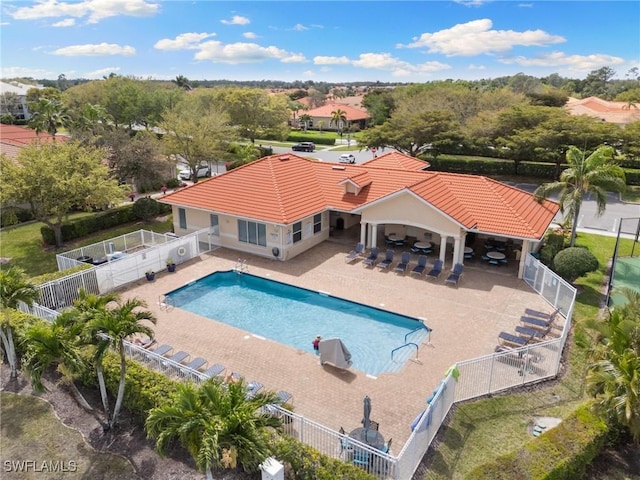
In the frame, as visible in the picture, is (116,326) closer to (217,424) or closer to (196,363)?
(217,424)

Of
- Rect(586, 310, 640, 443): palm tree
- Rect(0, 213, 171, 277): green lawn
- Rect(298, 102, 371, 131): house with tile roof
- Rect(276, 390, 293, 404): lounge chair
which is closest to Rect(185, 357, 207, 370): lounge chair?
Rect(276, 390, 293, 404): lounge chair

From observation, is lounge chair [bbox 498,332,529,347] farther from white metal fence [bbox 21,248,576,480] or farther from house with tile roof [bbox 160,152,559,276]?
house with tile roof [bbox 160,152,559,276]

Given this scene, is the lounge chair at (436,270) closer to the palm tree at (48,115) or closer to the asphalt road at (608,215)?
the asphalt road at (608,215)

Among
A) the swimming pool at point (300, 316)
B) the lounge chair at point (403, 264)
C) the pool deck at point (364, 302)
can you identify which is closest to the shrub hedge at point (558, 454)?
the pool deck at point (364, 302)

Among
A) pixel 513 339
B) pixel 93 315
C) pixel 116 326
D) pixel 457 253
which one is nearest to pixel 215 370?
pixel 116 326

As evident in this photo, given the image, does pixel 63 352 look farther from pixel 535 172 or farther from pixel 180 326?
pixel 535 172

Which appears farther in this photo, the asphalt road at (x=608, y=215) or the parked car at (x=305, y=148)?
the parked car at (x=305, y=148)
